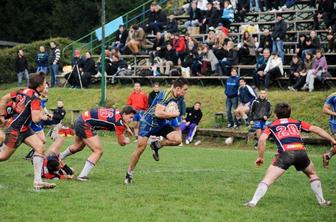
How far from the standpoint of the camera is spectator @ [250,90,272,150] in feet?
69.8

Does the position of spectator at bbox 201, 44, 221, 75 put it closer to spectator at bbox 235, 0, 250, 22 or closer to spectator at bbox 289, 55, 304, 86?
spectator at bbox 289, 55, 304, 86

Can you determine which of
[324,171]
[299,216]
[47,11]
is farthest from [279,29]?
[47,11]

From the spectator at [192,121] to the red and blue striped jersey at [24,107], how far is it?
12625mm

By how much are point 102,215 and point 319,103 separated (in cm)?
1528

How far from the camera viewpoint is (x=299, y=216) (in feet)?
31.8

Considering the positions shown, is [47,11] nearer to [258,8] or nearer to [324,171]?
[258,8]

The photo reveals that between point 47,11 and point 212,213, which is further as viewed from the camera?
point 47,11

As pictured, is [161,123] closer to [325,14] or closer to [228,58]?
[228,58]

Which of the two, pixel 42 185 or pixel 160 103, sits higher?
pixel 160 103

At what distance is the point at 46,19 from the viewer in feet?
167

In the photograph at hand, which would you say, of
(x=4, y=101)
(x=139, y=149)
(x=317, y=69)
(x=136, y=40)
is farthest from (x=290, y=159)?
(x=136, y=40)

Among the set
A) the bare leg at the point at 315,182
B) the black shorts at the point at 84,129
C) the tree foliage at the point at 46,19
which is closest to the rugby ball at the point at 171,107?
the black shorts at the point at 84,129

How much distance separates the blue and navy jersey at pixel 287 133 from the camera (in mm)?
10242

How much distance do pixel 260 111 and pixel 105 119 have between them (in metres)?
9.42
